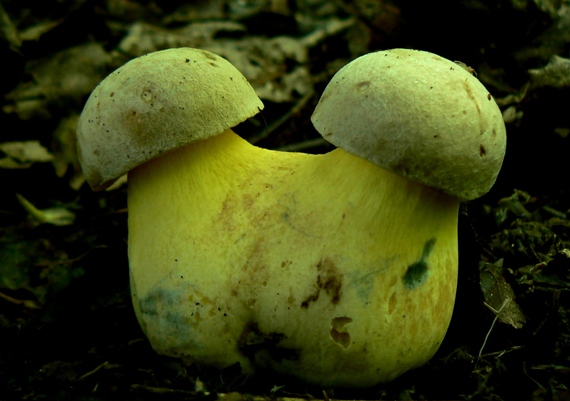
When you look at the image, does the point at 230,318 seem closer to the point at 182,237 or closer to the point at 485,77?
the point at 182,237

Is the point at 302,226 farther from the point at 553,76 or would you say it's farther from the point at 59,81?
the point at 59,81

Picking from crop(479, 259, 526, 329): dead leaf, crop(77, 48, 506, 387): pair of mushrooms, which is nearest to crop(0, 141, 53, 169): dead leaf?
crop(77, 48, 506, 387): pair of mushrooms

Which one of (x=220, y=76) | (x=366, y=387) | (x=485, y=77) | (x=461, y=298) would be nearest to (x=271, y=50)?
(x=485, y=77)

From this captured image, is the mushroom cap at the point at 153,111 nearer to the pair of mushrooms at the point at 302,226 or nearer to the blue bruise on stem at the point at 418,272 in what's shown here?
the pair of mushrooms at the point at 302,226

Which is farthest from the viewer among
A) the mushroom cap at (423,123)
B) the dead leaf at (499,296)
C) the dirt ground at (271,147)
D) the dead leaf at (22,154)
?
the dead leaf at (22,154)

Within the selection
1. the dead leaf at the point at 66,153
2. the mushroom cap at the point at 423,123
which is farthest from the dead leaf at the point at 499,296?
the dead leaf at the point at 66,153

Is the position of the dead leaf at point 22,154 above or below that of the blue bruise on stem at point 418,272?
below

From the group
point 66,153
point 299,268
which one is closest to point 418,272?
point 299,268
